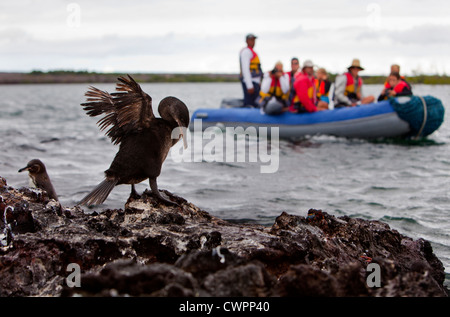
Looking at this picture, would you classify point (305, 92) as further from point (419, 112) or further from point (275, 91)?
point (419, 112)

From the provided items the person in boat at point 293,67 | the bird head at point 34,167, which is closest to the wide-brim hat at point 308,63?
the person in boat at point 293,67

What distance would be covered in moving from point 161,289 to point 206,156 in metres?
10.1

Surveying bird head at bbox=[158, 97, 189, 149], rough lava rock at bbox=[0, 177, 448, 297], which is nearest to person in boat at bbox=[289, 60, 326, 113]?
rough lava rock at bbox=[0, 177, 448, 297]

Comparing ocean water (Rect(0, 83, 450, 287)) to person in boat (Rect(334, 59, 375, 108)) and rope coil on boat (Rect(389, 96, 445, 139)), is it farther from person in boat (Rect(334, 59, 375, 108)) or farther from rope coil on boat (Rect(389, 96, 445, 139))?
person in boat (Rect(334, 59, 375, 108))

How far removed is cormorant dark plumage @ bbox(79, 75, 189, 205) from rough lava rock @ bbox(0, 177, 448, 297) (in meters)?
0.25

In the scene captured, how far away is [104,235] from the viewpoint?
3695mm

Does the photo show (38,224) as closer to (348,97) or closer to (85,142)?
(85,142)

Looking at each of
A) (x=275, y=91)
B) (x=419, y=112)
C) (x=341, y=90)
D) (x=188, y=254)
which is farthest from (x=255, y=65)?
(x=188, y=254)

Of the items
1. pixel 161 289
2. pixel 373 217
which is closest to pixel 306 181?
pixel 373 217

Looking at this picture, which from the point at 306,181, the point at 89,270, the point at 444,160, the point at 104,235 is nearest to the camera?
the point at 89,270

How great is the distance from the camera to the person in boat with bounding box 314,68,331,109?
609 inches

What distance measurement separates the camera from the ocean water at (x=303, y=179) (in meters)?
7.29

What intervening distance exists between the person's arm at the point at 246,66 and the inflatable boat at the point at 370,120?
118 cm

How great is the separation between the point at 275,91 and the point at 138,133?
406 inches
